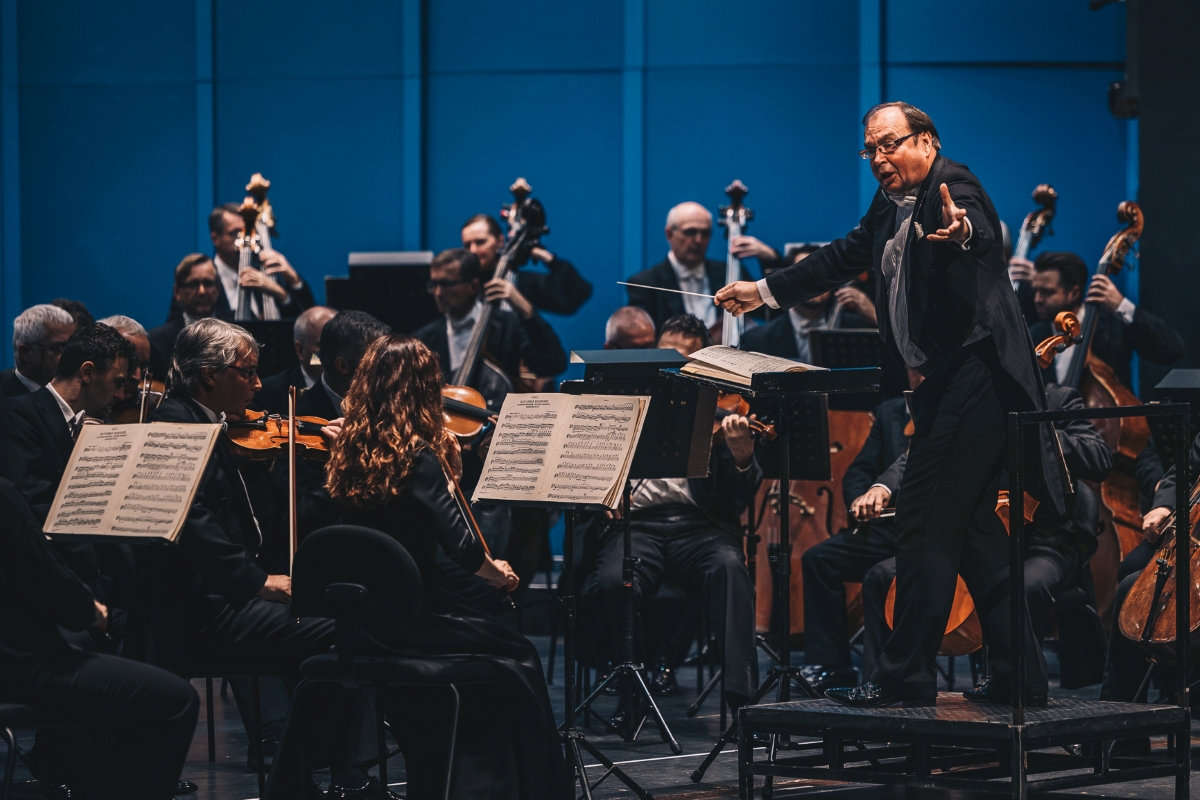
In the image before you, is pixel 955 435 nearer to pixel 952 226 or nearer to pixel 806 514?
pixel 952 226

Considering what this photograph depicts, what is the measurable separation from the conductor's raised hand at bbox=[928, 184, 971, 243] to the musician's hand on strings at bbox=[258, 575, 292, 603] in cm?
165

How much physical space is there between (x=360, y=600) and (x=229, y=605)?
0.65m

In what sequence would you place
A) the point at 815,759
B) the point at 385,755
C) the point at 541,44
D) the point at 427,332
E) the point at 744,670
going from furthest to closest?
1. the point at 541,44
2. the point at 427,332
3. the point at 744,670
4. the point at 815,759
5. the point at 385,755

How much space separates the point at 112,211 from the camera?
7938mm

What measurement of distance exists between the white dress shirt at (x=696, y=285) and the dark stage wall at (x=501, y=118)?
1.29 meters

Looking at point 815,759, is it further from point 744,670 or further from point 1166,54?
point 1166,54

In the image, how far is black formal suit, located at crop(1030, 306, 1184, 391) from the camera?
5805 millimetres

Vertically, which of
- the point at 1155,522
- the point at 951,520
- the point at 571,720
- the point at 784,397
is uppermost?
the point at 784,397

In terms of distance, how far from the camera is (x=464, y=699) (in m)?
3.33

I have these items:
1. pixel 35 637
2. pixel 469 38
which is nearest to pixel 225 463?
pixel 35 637

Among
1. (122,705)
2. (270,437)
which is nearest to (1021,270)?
(270,437)

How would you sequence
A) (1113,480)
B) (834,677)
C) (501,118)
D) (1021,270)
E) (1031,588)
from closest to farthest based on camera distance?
(1031,588), (834,677), (1113,480), (1021,270), (501,118)

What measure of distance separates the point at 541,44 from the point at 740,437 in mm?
3546

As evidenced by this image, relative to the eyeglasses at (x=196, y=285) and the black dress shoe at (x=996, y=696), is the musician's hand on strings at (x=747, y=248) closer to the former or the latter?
the eyeglasses at (x=196, y=285)
